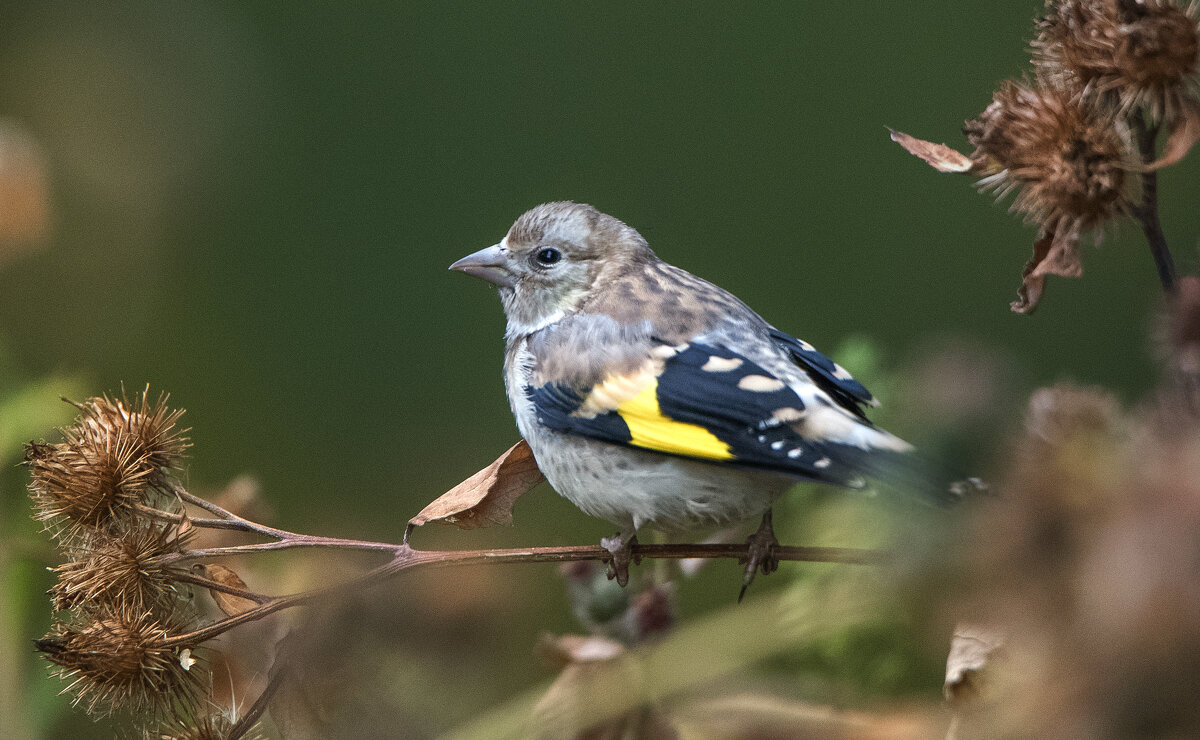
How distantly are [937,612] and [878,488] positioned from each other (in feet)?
1.54

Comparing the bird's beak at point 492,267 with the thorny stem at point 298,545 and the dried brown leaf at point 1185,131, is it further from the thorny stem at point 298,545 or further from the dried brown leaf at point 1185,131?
the dried brown leaf at point 1185,131

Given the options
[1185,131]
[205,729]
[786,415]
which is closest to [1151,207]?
[1185,131]

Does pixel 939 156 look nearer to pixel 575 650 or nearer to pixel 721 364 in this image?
pixel 721 364

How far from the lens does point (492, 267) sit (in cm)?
175

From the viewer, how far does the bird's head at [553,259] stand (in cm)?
172

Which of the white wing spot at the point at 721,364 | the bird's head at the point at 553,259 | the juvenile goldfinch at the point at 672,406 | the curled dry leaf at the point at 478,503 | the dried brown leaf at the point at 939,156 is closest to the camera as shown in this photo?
the dried brown leaf at the point at 939,156

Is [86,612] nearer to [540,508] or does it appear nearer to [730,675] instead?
[730,675]

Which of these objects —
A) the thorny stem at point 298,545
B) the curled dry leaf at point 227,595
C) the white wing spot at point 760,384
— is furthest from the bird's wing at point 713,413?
the curled dry leaf at point 227,595

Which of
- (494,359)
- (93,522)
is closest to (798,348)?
(93,522)

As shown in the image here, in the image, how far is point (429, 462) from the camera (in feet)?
10.6

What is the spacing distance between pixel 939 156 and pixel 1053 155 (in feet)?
0.43

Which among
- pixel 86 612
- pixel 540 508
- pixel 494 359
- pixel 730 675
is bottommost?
pixel 540 508

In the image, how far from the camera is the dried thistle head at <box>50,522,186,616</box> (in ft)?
3.43

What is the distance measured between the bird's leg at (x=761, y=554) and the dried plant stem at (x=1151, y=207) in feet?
1.57
